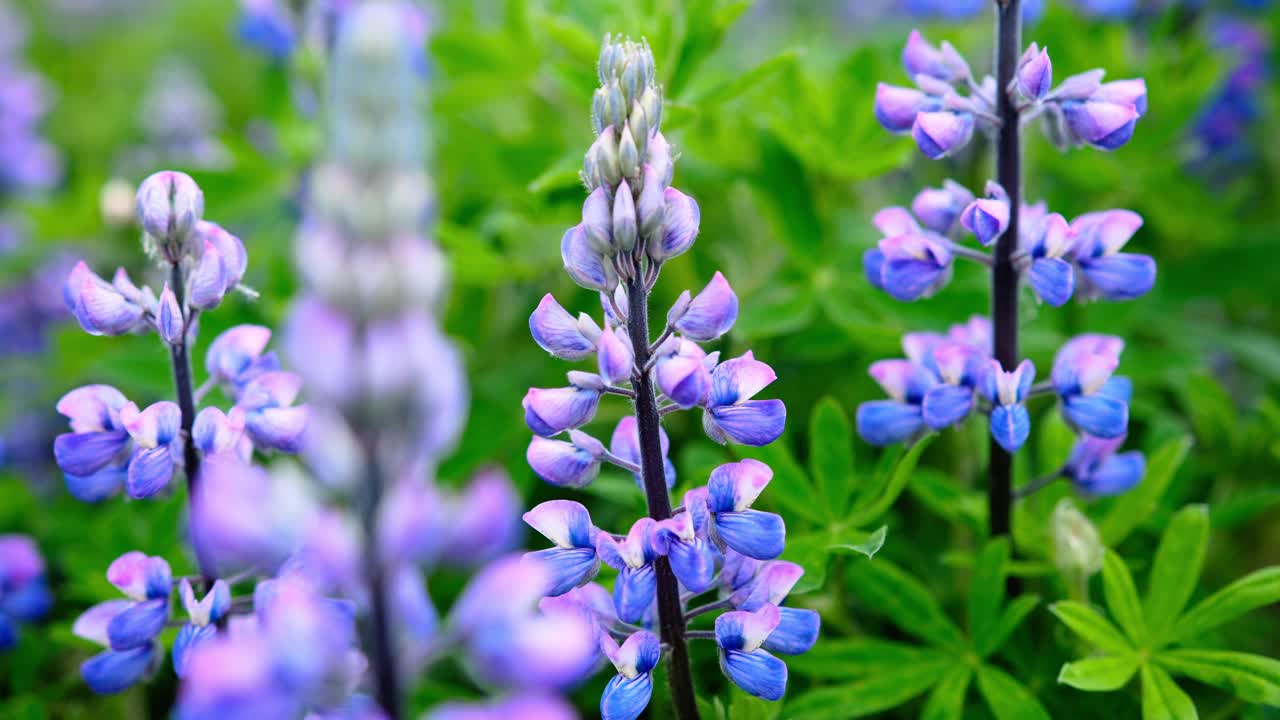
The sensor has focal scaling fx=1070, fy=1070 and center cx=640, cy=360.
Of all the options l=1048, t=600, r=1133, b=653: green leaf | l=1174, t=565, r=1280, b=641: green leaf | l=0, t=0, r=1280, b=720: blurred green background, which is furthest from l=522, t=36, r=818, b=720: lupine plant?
l=1174, t=565, r=1280, b=641: green leaf

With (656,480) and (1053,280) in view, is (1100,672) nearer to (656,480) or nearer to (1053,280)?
(1053,280)

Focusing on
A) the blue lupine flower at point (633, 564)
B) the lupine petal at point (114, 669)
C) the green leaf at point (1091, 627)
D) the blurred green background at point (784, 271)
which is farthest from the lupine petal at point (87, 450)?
the green leaf at point (1091, 627)

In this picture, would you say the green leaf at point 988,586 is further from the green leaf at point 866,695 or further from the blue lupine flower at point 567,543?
the blue lupine flower at point 567,543

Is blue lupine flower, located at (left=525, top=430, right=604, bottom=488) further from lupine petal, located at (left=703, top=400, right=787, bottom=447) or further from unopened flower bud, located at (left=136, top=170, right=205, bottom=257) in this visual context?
unopened flower bud, located at (left=136, top=170, right=205, bottom=257)

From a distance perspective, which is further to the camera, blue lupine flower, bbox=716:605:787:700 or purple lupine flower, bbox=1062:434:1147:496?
purple lupine flower, bbox=1062:434:1147:496

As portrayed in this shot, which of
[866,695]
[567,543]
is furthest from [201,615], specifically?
[866,695]

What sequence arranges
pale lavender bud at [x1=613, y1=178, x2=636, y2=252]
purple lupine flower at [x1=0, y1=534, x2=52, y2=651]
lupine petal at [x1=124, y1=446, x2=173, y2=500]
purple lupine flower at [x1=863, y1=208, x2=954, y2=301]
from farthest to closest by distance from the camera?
purple lupine flower at [x1=0, y1=534, x2=52, y2=651] → purple lupine flower at [x1=863, y1=208, x2=954, y2=301] → lupine petal at [x1=124, y1=446, x2=173, y2=500] → pale lavender bud at [x1=613, y1=178, x2=636, y2=252]
